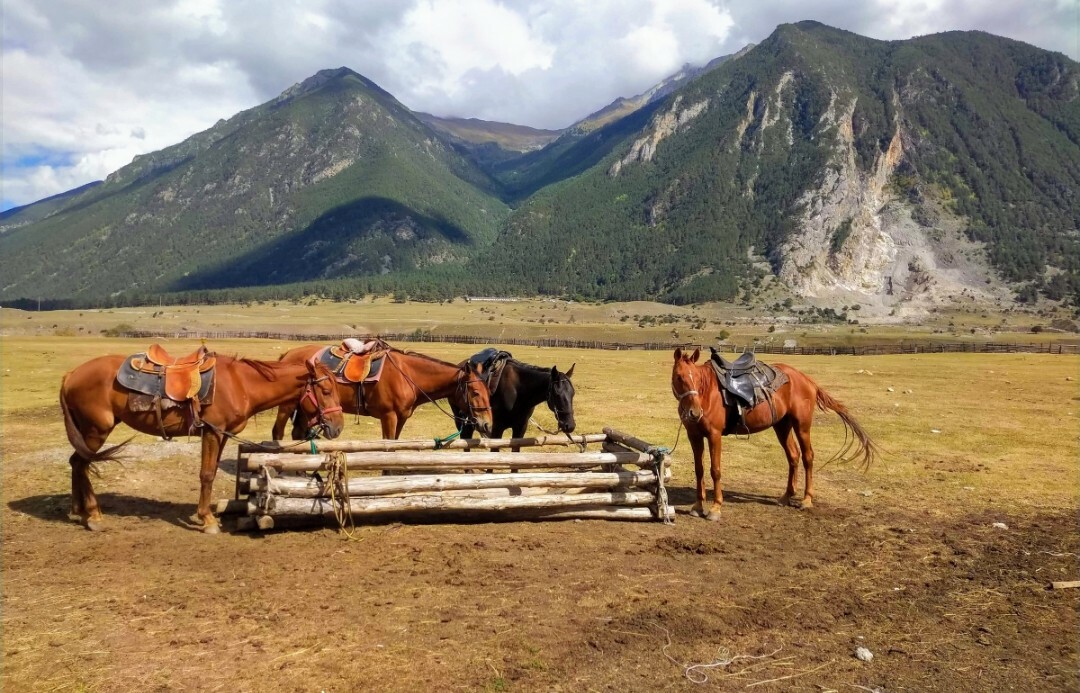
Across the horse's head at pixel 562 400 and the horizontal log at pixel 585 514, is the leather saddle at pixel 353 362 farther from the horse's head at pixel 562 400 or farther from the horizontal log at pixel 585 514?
the horse's head at pixel 562 400

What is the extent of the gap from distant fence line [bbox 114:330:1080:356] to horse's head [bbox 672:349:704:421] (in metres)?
34.3

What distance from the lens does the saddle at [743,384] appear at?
10.5m

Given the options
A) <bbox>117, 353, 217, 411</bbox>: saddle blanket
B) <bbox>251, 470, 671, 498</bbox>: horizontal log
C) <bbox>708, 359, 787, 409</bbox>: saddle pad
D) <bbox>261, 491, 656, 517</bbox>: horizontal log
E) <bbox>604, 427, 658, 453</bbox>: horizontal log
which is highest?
<bbox>117, 353, 217, 411</bbox>: saddle blanket

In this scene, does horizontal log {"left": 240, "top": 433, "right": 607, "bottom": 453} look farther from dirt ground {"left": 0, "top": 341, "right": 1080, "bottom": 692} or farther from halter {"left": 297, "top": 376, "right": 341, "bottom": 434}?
dirt ground {"left": 0, "top": 341, "right": 1080, "bottom": 692}

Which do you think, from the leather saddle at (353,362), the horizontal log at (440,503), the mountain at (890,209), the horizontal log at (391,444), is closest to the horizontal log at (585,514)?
the horizontal log at (440,503)

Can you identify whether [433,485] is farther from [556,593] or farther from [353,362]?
[353,362]

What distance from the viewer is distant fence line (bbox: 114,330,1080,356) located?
57.9 m

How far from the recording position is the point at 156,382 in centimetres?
866

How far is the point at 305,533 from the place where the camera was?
345 inches

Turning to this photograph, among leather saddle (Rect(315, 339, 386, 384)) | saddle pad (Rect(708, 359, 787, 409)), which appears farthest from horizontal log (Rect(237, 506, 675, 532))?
leather saddle (Rect(315, 339, 386, 384))

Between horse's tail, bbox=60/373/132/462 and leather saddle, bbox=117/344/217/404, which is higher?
leather saddle, bbox=117/344/217/404

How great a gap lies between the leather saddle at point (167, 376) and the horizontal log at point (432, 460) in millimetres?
1319

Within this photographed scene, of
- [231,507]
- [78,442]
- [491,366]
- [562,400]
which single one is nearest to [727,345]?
[491,366]

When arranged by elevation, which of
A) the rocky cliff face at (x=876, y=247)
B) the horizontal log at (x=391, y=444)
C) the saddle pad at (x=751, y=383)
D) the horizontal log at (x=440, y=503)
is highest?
the rocky cliff face at (x=876, y=247)
